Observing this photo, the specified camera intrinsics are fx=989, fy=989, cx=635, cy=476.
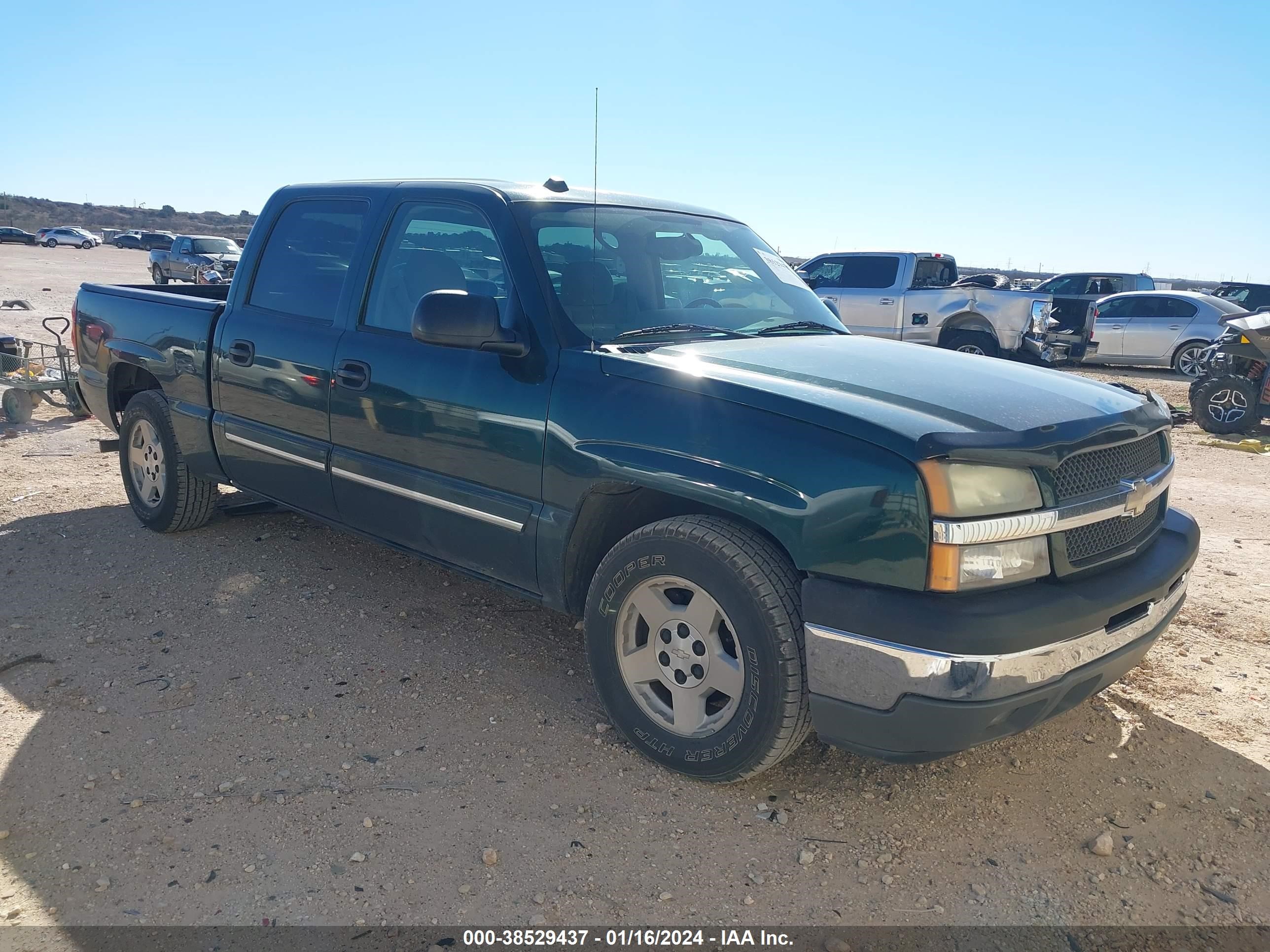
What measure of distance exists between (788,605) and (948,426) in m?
0.67

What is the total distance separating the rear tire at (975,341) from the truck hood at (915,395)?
10743 mm

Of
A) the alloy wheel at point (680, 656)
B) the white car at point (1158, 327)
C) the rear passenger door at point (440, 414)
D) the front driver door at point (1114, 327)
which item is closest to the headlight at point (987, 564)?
the alloy wheel at point (680, 656)

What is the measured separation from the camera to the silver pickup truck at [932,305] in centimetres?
1373

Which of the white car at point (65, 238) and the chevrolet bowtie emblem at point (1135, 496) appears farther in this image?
the white car at point (65, 238)

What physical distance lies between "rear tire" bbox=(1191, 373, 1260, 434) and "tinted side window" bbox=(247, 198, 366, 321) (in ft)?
31.2

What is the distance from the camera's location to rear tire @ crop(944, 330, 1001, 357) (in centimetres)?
1391

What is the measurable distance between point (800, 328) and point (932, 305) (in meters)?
10.8

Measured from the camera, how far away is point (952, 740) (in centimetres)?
266

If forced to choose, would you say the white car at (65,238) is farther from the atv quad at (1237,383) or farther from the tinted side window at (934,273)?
the atv quad at (1237,383)

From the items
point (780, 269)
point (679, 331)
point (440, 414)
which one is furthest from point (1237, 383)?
point (440, 414)

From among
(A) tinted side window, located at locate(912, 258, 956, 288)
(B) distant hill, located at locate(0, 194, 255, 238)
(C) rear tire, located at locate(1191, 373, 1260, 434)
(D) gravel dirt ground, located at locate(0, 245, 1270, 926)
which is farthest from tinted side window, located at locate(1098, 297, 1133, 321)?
(B) distant hill, located at locate(0, 194, 255, 238)

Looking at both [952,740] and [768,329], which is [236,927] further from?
[768,329]

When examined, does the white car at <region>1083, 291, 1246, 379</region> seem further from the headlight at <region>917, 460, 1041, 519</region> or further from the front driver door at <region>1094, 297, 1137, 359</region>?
the headlight at <region>917, 460, 1041, 519</region>

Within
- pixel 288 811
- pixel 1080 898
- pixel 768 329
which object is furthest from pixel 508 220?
pixel 1080 898
